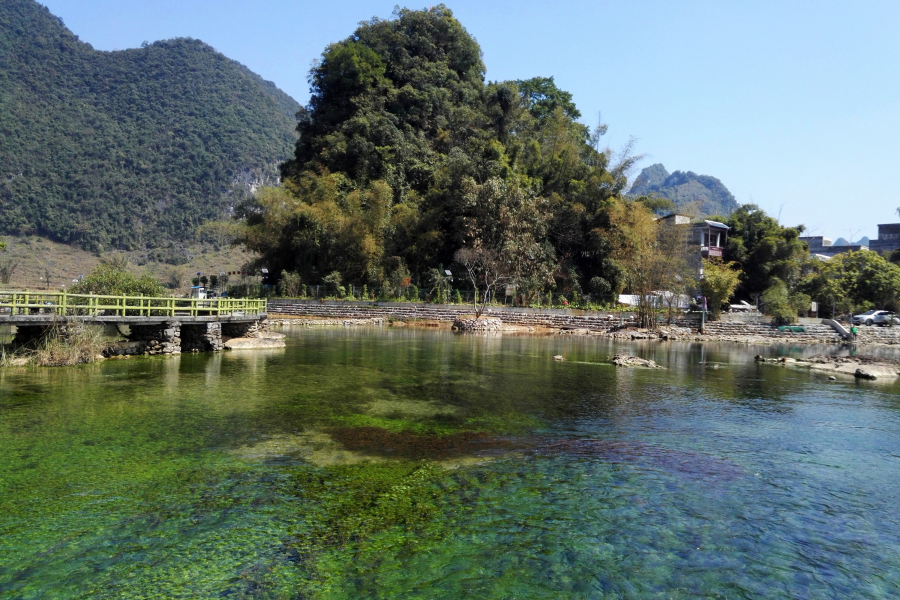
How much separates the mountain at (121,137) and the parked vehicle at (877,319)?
306 feet

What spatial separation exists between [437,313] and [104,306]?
28.1m

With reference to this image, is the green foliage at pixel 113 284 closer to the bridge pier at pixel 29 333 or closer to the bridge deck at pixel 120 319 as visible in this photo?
the bridge deck at pixel 120 319

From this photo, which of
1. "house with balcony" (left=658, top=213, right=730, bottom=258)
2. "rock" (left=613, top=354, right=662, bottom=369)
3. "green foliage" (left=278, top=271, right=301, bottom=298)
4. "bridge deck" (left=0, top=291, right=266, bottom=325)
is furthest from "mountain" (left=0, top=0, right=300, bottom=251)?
"rock" (left=613, top=354, right=662, bottom=369)

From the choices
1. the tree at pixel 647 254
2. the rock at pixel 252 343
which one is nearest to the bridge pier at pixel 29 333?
the rock at pixel 252 343

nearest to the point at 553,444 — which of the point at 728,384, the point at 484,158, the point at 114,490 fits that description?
the point at 114,490

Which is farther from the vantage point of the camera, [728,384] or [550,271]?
[550,271]

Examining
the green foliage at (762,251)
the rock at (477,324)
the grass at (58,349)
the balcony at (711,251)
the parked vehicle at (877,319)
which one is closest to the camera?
the grass at (58,349)

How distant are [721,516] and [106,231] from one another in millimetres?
101169

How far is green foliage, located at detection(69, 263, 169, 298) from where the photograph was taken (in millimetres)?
23188

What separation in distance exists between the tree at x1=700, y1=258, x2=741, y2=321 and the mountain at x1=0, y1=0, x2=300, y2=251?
3290 inches

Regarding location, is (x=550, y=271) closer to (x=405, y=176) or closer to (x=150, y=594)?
(x=405, y=176)

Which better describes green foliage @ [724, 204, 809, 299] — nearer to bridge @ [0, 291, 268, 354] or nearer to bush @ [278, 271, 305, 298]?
bush @ [278, 271, 305, 298]

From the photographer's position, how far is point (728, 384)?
763 inches

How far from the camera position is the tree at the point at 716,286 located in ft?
139
